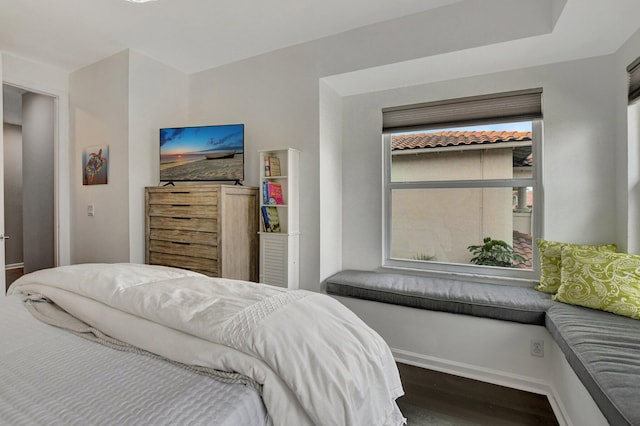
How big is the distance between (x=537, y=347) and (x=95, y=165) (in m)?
4.05

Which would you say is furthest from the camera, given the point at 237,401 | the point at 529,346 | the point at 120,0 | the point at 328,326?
the point at 120,0

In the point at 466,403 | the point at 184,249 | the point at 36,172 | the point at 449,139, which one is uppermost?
the point at 449,139

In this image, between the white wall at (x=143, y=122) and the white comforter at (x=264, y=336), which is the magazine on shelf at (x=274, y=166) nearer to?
the white wall at (x=143, y=122)

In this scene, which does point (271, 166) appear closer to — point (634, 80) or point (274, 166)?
point (274, 166)

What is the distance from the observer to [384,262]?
3.11 meters

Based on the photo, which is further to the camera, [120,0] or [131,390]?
[120,0]

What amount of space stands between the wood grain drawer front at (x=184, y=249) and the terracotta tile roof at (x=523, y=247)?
2503mm

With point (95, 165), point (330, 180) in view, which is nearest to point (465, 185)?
point (330, 180)

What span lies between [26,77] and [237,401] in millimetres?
3970

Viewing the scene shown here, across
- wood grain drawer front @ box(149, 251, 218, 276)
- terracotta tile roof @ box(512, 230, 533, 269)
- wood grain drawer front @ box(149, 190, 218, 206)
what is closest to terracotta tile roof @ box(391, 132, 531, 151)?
terracotta tile roof @ box(512, 230, 533, 269)

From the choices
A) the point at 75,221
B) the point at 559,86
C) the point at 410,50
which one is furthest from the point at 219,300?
the point at 75,221

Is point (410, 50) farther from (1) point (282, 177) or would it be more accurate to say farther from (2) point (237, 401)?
(2) point (237, 401)

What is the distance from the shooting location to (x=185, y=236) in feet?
9.11

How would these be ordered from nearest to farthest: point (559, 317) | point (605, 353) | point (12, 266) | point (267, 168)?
1. point (605, 353)
2. point (559, 317)
3. point (267, 168)
4. point (12, 266)
